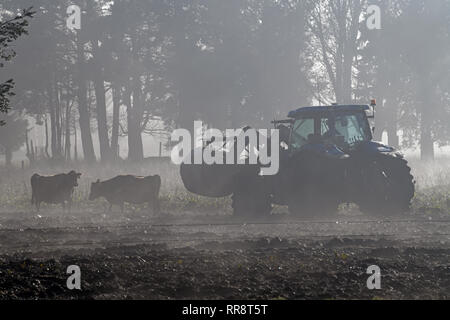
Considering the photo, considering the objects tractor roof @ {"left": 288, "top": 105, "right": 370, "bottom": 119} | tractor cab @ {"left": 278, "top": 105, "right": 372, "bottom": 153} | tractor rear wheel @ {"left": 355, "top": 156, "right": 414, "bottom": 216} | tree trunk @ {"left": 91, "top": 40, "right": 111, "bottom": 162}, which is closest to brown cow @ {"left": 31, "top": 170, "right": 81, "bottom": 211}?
tractor cab @ {"left": 278, "top": 105, "right": 372, "bottom": 153}

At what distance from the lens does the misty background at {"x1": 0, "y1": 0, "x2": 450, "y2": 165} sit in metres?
39.1

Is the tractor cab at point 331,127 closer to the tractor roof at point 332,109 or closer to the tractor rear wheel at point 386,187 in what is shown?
the tractor roof at point 332,109

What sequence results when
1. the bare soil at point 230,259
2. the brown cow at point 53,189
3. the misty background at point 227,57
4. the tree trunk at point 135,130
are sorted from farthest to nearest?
the tree trunk at point 135,130, the misty background at point 227,57, the brown cow at point 53,189, the bare soil at point 230,259

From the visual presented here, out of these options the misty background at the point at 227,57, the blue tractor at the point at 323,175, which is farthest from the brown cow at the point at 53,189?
the misty background at the point at 227,57

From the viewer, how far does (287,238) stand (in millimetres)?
11750

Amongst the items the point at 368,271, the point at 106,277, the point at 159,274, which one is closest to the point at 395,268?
→ the point at 368,271

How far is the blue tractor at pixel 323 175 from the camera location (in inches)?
574

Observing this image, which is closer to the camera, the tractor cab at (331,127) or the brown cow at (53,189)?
the tractor cab at (331,127)

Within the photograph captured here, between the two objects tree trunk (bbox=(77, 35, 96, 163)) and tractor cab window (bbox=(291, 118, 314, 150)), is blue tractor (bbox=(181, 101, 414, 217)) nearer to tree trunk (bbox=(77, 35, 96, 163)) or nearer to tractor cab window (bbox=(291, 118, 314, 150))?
tractor cab window (bbox=(291, 118, 314, 150))

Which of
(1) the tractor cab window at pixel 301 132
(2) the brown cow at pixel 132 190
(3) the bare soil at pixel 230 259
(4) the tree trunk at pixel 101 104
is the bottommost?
(3) the bare soil at pixel 230 259

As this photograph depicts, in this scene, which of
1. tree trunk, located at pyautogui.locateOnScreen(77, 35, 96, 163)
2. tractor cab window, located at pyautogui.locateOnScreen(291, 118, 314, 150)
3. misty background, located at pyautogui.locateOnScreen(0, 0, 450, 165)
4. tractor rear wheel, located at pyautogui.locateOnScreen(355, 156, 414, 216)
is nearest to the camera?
tractor rear wheel, located at pyautogui.locateOnScreen(355, 156, 414, 216)

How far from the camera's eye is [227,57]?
133 feet

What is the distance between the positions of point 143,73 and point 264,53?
8370mm

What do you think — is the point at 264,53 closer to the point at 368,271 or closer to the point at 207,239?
the point at 207,239
